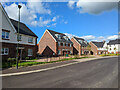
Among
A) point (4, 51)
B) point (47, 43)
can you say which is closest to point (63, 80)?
point (4, 51)

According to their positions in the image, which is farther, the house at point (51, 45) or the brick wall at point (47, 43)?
the brick wall at point (47, 43)

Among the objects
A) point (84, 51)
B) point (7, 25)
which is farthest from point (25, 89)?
point (84, 51)

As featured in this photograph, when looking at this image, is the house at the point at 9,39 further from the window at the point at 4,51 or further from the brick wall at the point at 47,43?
the brick wall at the point at 47,43

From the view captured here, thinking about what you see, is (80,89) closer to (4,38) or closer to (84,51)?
(4,38)

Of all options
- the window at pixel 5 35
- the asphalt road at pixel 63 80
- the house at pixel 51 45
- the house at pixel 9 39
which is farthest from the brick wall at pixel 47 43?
the asphalt road at pixel 63 80

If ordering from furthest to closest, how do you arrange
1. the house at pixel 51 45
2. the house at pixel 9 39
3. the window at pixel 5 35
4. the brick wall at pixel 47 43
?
the brick wall at pixel 47 43, the house at pixel 51 45, the window at pixel 5 35, the house at pixel 9 39

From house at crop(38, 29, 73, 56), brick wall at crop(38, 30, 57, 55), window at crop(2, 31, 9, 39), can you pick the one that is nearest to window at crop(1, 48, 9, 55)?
window at crop(2, 31, 9, 39)

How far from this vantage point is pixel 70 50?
39469mm

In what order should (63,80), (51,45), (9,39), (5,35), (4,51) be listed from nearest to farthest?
1. (63,80)
2. (4,51)
3. (5,35)
4. (9,39)
5. (51,45)

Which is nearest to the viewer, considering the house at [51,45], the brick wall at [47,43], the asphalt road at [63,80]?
the asphalt road at [63,80]

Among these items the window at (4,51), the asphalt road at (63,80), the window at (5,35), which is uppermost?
the window at (5,35)

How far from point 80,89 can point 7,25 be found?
19.2 m

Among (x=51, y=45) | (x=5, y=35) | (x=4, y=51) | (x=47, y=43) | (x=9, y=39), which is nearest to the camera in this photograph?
(x=4, y=51)

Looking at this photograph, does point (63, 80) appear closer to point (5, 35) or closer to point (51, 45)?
point (5, 35)
